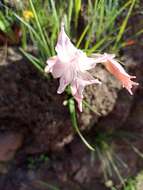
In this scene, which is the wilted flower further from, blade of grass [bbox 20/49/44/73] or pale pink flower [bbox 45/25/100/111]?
blade of grass [bbox 20/49/44/73]

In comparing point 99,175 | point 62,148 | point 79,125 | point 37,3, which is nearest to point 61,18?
point 37,3

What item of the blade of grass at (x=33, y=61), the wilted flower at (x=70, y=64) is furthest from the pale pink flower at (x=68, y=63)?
the blade of grass at (x=33, y=61)

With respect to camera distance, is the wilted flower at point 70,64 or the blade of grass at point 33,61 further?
the blade of grass at point 33,61

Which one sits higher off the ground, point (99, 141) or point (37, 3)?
point (37, 3)

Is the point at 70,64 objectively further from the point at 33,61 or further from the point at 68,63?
the point at 33,61

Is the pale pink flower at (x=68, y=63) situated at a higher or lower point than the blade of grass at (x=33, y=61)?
higher

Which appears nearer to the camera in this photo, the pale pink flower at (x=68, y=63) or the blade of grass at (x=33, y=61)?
the pale pink flower at (x=68, y=63)

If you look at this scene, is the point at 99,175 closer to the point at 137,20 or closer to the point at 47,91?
the point at 47,91

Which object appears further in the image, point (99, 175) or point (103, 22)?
point (99, 175)

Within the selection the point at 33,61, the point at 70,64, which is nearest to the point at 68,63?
the point at 70,64

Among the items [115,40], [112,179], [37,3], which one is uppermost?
[37,3]

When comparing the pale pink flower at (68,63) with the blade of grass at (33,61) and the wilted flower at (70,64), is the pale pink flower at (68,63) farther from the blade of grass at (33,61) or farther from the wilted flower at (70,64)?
the blade of grass at (33,61)
